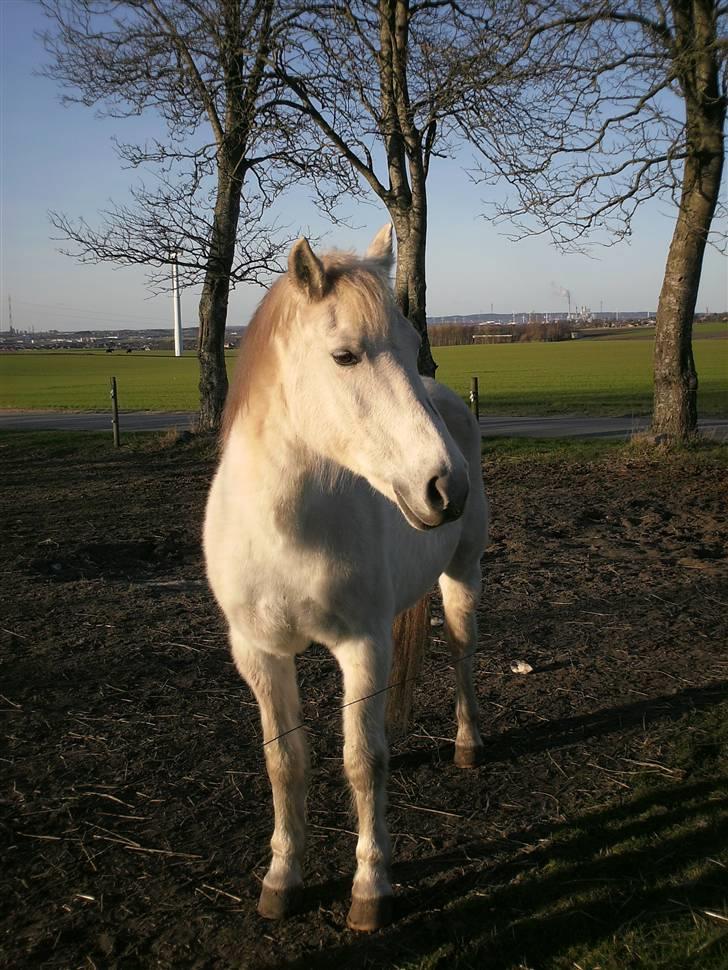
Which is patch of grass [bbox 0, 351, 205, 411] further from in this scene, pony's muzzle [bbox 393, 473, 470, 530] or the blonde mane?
pony's muzzle [bbox 393, 473, 470, 530]

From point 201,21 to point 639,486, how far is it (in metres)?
10.4

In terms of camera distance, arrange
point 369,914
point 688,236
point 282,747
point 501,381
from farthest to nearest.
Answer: point 501,381 < point 688,236 < point 282,747 < point 369,914

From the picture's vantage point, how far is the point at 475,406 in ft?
48.1

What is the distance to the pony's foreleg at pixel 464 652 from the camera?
3.76 meters

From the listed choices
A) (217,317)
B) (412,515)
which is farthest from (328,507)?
(217,317)

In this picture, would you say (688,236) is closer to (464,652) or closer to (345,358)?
(464,652)

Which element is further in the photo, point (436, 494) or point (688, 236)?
point (688, 236)

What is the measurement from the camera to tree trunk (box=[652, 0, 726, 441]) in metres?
11.2

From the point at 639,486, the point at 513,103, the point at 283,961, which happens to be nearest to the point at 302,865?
the point at 283,961

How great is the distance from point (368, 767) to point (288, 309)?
1.66 metres

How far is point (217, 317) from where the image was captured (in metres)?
14.4

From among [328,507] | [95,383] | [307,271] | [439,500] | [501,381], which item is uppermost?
[307,271]

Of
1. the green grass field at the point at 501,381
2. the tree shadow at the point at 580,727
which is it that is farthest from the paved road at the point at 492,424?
A: the tree shadow at the point at 580,727

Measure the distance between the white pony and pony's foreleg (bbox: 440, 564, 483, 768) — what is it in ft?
2.90
